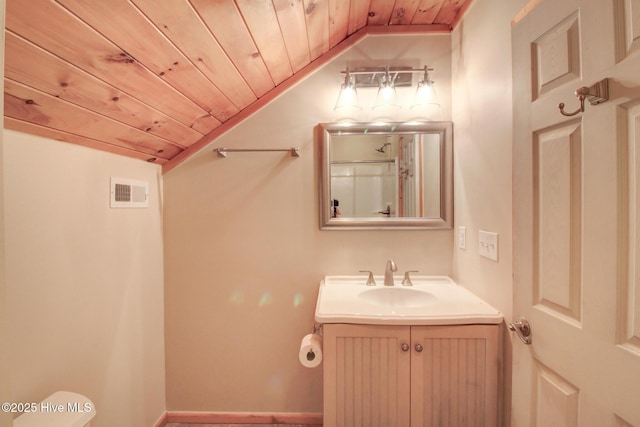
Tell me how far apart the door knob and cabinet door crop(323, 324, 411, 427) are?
1.38 ft

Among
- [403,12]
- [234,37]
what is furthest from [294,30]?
[403,12]

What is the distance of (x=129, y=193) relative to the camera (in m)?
1.45

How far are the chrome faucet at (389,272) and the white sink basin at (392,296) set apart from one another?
1.1 inches

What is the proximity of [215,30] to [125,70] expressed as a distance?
1.12 feet

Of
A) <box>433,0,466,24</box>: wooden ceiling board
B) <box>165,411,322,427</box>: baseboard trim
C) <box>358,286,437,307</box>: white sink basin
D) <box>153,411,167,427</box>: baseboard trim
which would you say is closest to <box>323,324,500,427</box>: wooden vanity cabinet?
<box>358,286,437,307</box>: white sink basin

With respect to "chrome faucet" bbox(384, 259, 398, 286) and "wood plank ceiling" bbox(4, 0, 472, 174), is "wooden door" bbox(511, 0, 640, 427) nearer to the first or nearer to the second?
"chrome faucet" bbox(384, 259, 398, 286)

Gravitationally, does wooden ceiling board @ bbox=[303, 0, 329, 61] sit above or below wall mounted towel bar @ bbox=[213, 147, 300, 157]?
above

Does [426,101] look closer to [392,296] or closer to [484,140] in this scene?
[484,140]

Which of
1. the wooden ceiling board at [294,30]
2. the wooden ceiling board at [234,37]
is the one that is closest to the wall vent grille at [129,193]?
the wooden ceiling board at [234,37]

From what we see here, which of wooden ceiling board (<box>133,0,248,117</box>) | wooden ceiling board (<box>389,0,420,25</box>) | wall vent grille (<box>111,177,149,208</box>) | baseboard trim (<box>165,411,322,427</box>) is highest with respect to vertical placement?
wooden ceiling board (<box>389,0,420,25</box>)

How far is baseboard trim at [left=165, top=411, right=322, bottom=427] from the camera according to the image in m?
1.73

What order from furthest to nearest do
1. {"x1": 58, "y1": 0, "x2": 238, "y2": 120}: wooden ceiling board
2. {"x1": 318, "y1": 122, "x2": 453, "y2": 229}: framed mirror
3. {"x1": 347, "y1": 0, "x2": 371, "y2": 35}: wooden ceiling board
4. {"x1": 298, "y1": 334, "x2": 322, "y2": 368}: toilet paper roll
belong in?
{"x1": 318, "y1": 122, "x2": 453, "y2": 229}: framed mirror, {"x1": 347, "y1": 0, "x2": 371, "y2": 35}: wooden ceiling board, {"x1": 298, "y1": 334, "x2": 322, "y2": 368}: toilet paper roll, {"x1": 58, "y1": 0, "x2": 238, "y2": 120}: wooden ceiling board

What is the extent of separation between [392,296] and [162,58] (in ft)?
5.04

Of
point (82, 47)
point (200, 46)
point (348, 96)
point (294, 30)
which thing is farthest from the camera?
point (348, 96)
